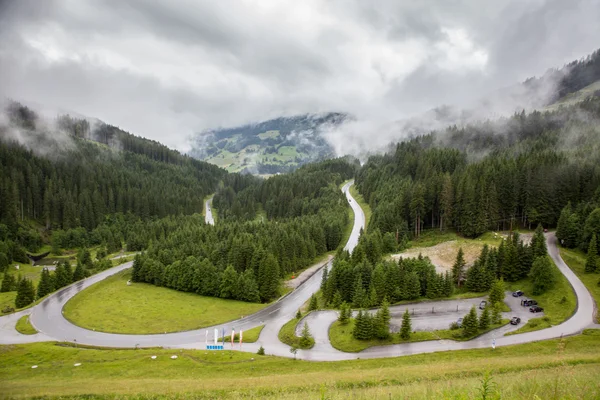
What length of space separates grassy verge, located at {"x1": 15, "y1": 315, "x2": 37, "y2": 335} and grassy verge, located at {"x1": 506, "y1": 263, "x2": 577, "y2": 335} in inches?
3475

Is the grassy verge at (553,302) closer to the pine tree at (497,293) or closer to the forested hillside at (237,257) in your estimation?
the pine tree at (497,293)

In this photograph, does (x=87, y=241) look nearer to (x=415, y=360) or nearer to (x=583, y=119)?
(x=415, y=360)

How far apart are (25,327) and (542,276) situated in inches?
4163

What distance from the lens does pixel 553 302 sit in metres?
64.1

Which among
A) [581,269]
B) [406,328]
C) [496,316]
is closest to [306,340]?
[406,328]

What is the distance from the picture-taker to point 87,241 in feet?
516

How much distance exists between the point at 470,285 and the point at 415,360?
3523cm

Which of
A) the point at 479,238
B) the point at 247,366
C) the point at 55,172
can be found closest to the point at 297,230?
the point at 479,238

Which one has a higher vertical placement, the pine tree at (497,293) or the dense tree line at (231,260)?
the dense tree line at (231,260)

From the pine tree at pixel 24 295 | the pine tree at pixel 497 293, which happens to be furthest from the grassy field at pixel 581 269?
the pine tree at pixel 24 295

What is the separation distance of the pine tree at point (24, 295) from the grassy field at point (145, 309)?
11.6m

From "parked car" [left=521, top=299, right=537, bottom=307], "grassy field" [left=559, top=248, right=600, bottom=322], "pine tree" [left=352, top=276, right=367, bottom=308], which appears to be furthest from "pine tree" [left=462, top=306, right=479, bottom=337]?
"grassy field" [left=559, top=248, right=600, bottom=322]

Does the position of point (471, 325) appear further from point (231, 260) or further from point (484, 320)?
point (231, 260)

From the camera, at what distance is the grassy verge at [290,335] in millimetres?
56719
